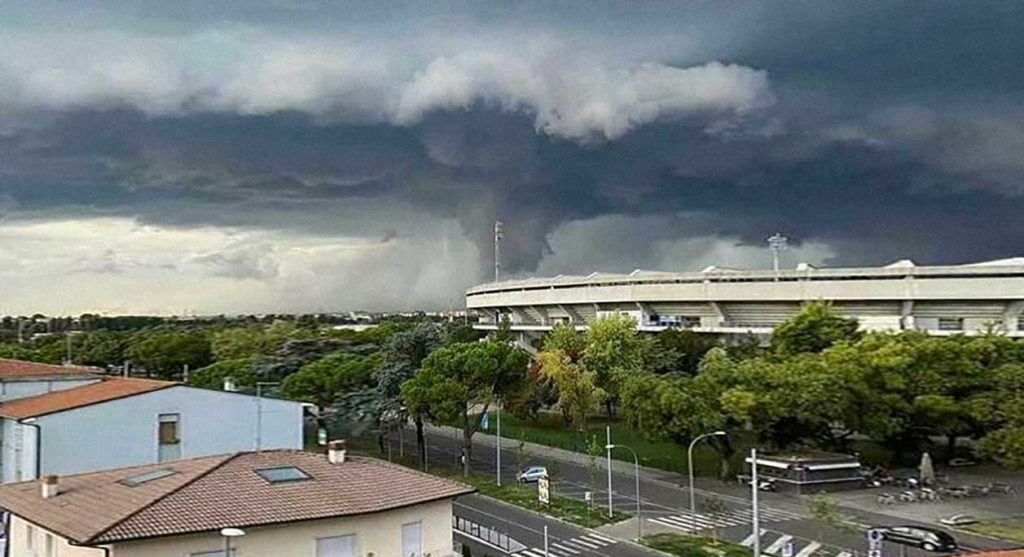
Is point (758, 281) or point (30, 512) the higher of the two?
point (758, 281)

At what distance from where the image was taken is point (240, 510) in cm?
2592

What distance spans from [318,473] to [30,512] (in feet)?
24.8

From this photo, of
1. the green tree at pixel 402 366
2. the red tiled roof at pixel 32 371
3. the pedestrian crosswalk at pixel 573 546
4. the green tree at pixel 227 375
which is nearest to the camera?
the pedestrian crosswalk at pixel 573 546

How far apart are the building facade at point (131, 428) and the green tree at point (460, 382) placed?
17.8 m

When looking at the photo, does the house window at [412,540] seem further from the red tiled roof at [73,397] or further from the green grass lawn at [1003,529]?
the green grass lawn at [1003,529]

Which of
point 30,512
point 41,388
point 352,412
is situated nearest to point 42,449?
point 41,388

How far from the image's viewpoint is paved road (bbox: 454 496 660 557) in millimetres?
44438

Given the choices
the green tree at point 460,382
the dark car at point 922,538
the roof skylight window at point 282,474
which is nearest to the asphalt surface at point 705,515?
the dark car at point 922,538

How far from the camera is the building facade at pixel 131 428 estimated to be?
42719mm

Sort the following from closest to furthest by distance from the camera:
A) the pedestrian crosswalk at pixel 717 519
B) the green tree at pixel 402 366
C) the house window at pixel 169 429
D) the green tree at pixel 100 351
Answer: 1. the house window at pixel 169 429
2. the pedestrian crosswalk at pixel 717 519
3. the green tree at pixel 402 366
4. the green tree at pixel 100 351

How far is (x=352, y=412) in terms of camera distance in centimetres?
7562

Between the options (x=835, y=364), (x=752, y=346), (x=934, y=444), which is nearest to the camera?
(x=835, y=364)

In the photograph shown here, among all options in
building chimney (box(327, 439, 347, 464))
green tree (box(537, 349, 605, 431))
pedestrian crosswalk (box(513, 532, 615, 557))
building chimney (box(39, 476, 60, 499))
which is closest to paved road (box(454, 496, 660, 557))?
pedestrian crosswalk (box(513, 532, 615, 557))

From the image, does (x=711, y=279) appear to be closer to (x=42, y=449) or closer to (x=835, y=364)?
(x=835, y=364)
